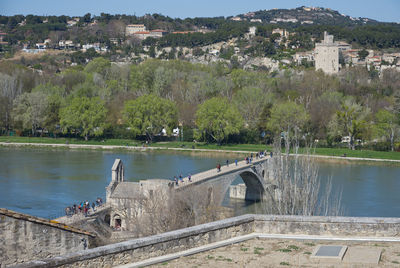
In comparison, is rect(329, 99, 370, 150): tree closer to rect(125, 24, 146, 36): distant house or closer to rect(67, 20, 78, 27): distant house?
rect(125, 24, 146, 36): distant house

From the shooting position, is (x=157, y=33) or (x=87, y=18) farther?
(x=87, y=18)

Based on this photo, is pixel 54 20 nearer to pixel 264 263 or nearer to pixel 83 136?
pixel 83 136

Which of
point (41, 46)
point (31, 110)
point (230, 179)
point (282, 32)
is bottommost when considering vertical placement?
point (230, 179)

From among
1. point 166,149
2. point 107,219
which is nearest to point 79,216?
point 107,219

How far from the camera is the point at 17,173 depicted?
38.5 metres

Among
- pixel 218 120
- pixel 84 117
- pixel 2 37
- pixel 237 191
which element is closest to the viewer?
pixel 237 191

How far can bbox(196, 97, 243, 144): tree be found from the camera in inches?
2012

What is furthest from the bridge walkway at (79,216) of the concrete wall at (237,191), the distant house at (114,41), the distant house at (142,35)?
the distant house at (142,35)

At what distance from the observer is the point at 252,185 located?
34688 millimetres

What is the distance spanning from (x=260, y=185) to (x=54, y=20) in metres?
138

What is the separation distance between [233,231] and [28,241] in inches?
182

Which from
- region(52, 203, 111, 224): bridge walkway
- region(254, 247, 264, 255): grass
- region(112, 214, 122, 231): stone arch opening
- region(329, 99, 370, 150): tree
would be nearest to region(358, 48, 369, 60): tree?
region(329, 99, 370, 150): tree

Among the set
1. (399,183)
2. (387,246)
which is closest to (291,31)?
(399,183)

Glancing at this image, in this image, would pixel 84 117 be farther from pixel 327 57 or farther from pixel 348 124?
pixel 327 57
